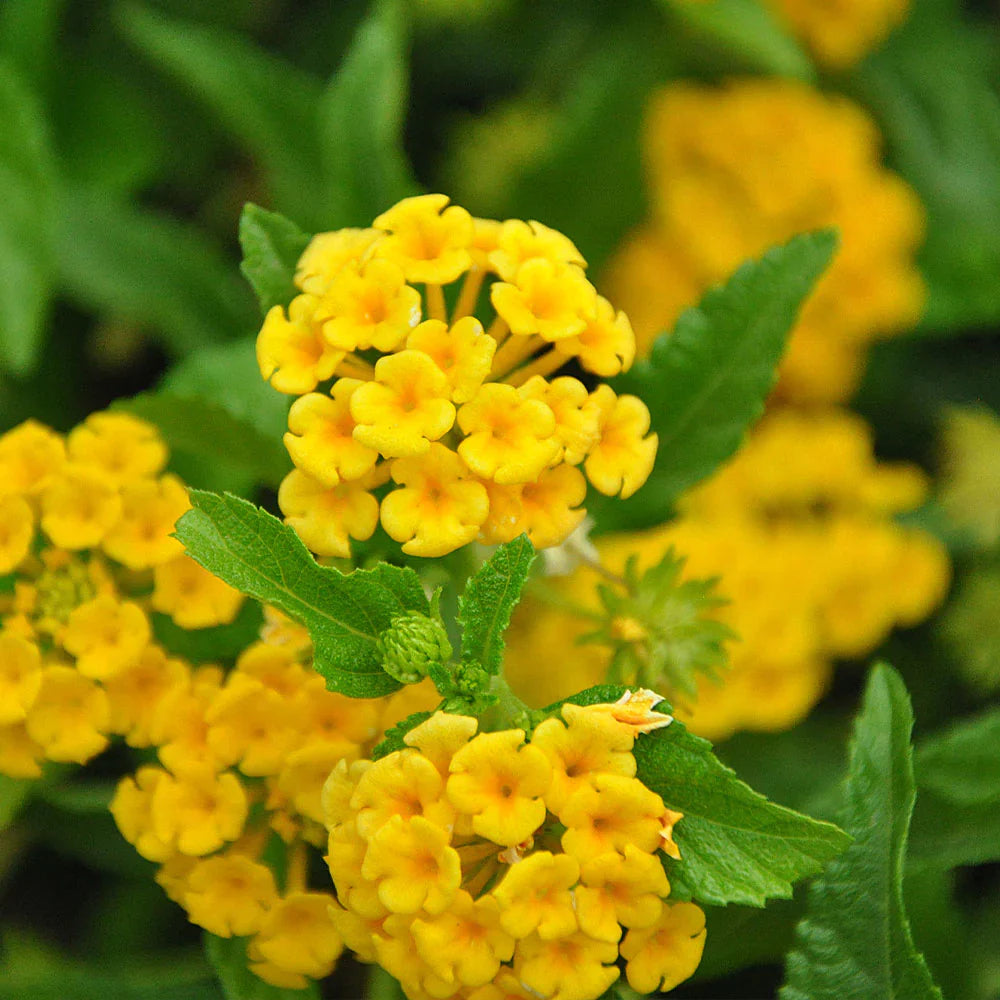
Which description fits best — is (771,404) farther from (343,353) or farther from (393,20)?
(343,353)

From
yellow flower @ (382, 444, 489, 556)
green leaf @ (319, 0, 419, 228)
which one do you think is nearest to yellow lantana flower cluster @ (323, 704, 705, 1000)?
yellow flower @ (382, 444, 489, 556)

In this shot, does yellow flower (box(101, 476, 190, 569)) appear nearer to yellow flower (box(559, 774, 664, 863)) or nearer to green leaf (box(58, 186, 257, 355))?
yellow flower (box(559, 774, 664, 863))

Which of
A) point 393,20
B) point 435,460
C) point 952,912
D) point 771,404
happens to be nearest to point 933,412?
point 771,404

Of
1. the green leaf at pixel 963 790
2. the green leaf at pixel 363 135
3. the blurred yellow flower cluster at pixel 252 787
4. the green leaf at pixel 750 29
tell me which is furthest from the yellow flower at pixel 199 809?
the green leaf at pixel 750 29

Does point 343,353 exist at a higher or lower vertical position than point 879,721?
higher

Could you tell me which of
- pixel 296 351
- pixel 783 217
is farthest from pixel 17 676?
pixel 783 217

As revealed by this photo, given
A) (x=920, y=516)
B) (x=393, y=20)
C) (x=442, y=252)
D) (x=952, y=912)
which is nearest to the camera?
(x=442, y=252)
